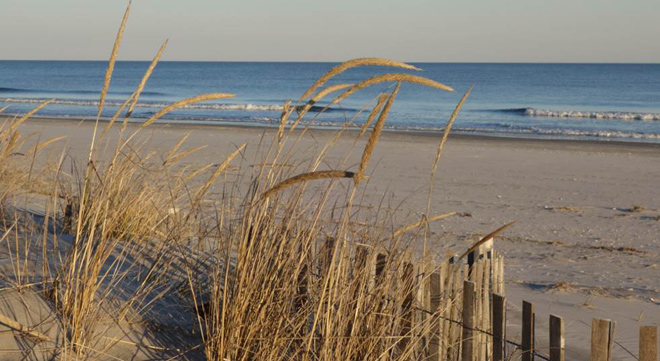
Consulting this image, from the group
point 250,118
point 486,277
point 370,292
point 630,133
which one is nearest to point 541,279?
point 486,277

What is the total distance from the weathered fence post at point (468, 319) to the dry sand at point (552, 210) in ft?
0.90

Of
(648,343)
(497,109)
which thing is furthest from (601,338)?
(497,109)

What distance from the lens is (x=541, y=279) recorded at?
6285 mm

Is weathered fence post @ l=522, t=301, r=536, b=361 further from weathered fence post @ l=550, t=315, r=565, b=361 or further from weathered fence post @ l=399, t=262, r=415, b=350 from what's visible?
weathered fence post @ l=399, t=262, r=415, b=350

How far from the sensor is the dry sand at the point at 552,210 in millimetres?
5621

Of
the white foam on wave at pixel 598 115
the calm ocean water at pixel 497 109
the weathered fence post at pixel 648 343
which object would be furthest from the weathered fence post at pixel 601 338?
the white foam on wave at pixel 598 115

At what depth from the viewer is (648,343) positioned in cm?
258

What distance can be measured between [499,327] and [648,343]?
2.23ft

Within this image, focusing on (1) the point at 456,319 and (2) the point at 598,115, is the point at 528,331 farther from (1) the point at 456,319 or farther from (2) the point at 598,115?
(2) the point at 598,115

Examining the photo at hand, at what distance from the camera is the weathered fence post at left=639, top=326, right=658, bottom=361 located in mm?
2564

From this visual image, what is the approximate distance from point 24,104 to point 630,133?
3075 cm

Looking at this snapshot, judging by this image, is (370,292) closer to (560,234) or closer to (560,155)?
(560,234)

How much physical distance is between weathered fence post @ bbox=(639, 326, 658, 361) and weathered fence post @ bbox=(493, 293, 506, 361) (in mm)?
592

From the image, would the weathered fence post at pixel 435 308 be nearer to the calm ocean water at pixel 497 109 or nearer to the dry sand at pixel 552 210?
the dry sand at pixel 552 210
